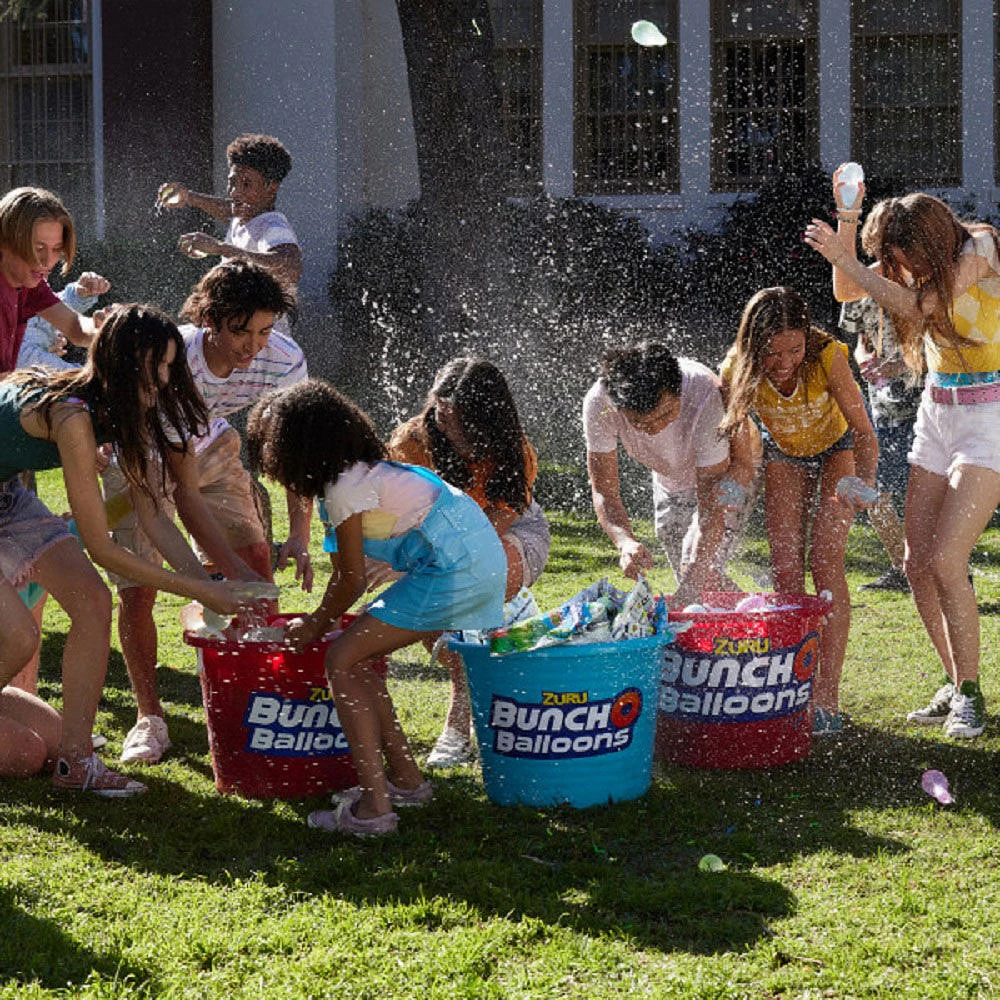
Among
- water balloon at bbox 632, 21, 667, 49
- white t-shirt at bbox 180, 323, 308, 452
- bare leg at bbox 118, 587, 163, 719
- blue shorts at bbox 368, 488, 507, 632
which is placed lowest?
bare leg at bbox 118, 587, 163, 719

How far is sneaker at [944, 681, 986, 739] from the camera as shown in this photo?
470 centimetres

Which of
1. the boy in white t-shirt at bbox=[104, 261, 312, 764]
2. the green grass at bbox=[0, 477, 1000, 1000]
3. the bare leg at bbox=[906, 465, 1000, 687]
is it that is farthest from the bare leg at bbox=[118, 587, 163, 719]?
the bare leg at bbox=[906, 465, 1000, 687]

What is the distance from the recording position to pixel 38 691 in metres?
5.65

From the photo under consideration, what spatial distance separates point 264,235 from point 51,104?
10732 mm

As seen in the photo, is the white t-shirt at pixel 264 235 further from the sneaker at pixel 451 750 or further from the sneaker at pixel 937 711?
Answer: the sneaker at pixel 937 711

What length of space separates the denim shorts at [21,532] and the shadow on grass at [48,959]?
3.64 feet

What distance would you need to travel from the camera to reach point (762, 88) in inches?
580

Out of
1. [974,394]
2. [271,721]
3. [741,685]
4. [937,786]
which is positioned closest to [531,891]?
[271,721]

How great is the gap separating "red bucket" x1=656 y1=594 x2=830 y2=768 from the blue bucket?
28 centimetres

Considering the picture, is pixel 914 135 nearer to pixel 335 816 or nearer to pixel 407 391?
pixel 407 391

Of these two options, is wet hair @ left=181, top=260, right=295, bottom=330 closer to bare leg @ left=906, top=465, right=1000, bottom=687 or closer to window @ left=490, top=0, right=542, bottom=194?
bare leg @ left=906, top=465, right=1000, bottom=687

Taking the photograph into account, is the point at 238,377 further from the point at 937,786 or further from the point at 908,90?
the point at 908,90

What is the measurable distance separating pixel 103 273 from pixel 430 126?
4312mm

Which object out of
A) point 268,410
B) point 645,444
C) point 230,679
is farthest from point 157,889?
point 645,444
